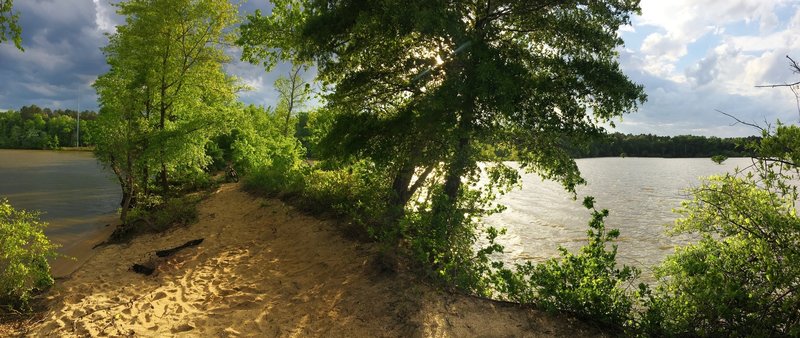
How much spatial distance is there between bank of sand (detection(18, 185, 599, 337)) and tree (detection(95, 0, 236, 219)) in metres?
6.70

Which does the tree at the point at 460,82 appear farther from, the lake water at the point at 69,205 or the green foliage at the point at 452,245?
the lake water at the point at 69,205

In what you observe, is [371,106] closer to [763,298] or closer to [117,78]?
[763,298]

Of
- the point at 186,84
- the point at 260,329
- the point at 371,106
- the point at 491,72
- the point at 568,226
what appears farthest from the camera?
the point at 568,226

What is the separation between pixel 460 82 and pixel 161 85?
17.8 m

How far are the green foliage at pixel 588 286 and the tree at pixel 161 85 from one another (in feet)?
55.0

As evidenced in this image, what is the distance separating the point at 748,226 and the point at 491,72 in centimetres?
498

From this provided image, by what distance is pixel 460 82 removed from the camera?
28.9 feet

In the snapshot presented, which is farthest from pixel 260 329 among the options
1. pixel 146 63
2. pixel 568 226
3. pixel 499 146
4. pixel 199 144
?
pixel 568 226

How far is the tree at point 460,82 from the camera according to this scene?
8.88 metres

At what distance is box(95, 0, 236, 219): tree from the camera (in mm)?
18312

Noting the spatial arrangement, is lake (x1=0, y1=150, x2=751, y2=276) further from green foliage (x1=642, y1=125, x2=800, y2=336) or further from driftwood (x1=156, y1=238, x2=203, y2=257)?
green foliage (x1=642, y1=125, x2=800, y2=336)

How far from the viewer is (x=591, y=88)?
957 cm

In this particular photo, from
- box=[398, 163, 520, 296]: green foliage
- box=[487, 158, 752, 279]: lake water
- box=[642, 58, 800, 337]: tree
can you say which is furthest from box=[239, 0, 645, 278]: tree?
box=[642, 58, 800, 337]: tree

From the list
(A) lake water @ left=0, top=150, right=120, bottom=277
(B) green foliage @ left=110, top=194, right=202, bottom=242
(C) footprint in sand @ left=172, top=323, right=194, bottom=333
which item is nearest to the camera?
(C) footprint in sand @ left=172, top=323, right=194, bottom=333
